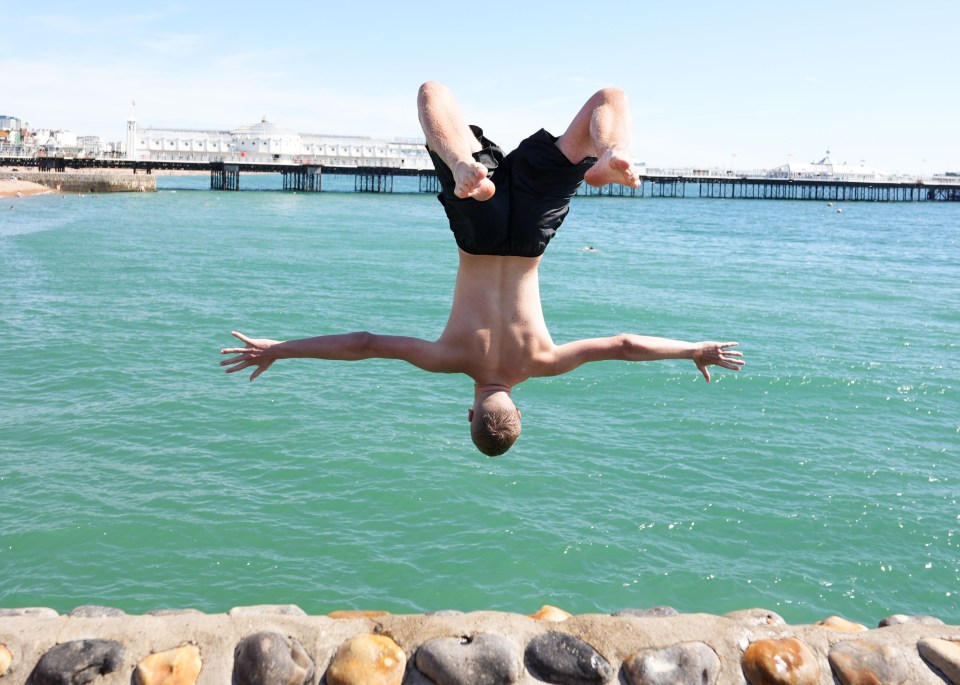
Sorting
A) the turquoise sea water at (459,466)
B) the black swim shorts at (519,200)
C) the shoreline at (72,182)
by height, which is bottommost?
the turquoise sea water at (459,466)

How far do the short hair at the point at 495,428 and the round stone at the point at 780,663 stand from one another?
1.84m

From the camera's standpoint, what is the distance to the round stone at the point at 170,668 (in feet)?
15.5

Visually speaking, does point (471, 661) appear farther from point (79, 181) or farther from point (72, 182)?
point (72, 182)

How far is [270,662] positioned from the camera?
15.6ft

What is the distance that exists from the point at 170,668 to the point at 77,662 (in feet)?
1.61

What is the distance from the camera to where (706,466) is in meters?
13.5

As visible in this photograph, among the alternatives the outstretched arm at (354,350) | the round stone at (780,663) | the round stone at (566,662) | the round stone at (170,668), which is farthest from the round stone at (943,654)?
the round stone at (170,668)

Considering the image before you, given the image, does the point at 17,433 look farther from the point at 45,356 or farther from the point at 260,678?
the point at 260,678

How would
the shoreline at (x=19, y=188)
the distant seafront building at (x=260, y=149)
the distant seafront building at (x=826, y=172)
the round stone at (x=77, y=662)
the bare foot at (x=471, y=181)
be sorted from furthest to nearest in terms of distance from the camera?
1. the distant seafront building at (x=826, y=172)
2. the distant seafront building at (x=260, y=149)
3. the shoreline at (x=19, y=188)
4. the round stone at (x=77, y=662)
5. the bare foot at (x=471, y=181)

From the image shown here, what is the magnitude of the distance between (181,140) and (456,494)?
11115 cm

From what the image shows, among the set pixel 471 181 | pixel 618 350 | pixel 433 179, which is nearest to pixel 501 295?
pixel 618 350

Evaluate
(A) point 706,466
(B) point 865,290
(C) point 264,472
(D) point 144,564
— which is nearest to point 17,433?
(C) point 264,472

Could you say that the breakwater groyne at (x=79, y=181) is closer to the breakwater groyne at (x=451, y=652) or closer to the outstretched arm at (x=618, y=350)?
the breakwater groyne at (x=451, y=652)

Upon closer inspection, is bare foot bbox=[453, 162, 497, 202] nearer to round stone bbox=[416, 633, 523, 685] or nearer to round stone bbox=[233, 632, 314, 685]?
round stone bbox=[416, 633, 523, 685]
